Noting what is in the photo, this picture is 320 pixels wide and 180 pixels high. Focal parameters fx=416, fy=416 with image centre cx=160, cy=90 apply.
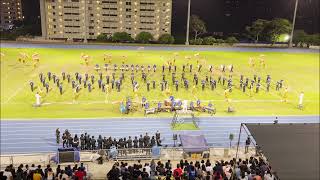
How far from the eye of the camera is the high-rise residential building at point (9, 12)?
2230 centimetres

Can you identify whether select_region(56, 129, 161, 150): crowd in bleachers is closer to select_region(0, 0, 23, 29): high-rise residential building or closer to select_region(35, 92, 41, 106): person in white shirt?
select_region(35, 92, 41, 106): person in white shirt

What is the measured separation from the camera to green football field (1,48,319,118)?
60.2 ft

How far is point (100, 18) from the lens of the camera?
23.9 m

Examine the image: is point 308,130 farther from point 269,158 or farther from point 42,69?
point 42,69

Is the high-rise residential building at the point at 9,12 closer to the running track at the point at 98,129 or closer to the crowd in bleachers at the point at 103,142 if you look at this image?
the running track at the point at 98,129

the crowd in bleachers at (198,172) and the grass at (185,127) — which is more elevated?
the crowd in bleachers at (198,172)

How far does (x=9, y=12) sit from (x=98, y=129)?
11.1 meters

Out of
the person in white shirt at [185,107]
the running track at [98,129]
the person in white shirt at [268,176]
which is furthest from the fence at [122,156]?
the person in white shirt at [185,107]

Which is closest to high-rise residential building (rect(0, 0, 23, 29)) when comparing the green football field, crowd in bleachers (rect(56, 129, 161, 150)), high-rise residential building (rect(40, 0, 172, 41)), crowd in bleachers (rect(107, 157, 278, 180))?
high-rise residential building (rect(40, 0, 172, 41))

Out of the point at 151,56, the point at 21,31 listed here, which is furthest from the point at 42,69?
the point at 151,56

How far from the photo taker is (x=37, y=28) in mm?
22609

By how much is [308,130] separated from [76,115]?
13196mm

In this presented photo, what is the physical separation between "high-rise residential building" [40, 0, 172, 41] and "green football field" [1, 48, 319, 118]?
2239mm

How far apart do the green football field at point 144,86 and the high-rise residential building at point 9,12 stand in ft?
9.04
